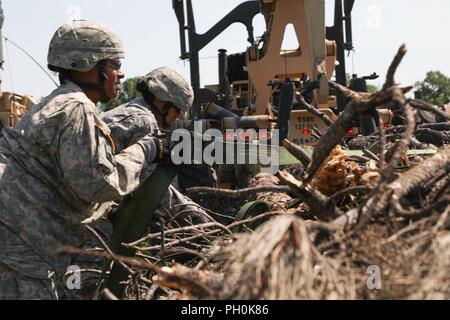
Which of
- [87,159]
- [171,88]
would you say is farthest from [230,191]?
[171,88]

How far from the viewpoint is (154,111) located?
592 cm

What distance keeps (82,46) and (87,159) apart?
701 mm

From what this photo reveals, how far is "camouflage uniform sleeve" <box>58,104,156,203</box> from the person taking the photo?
355 cm

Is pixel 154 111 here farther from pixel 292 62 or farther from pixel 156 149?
pixel 292 62

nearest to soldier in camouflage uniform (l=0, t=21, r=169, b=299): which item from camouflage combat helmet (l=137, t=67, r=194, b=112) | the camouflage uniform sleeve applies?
the camouflage uniform sleeve

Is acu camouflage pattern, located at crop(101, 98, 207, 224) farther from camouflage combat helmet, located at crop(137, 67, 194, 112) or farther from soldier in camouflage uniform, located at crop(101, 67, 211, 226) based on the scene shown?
camouflage combat helmet, located at crop(137, 67, 194, 112)

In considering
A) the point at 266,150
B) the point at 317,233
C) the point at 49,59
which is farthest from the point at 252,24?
the point at 317,233

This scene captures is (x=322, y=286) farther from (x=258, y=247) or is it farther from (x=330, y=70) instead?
(x=330, y=70)

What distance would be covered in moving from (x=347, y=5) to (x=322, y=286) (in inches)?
466

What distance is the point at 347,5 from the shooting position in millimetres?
13383

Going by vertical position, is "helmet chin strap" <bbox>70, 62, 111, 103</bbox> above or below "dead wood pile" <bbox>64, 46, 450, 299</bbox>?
above

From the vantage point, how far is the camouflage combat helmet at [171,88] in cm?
579

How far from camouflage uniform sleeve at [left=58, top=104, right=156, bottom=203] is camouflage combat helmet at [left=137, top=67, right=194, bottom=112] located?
212 cm

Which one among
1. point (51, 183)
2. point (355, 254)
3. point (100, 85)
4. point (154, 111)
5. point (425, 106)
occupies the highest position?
point (425, 106)
